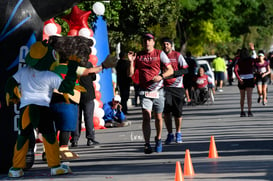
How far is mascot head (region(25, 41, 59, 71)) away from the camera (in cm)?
1170

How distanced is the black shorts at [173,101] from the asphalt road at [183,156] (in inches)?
23.7

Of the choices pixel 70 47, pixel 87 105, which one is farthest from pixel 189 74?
pixel 70 47

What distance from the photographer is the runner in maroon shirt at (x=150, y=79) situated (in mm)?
14539

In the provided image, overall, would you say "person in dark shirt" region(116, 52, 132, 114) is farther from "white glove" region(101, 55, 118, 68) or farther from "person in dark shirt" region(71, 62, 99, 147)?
"white glove" region(101, 55, 118, 68)

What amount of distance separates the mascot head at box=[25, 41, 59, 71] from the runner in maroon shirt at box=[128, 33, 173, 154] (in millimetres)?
2816

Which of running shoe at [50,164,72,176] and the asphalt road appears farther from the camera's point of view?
running shoe at [50,164,72,176]

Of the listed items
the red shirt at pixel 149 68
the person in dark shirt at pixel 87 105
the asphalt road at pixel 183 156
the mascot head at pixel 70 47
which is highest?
the mascot head at pixel 70 47

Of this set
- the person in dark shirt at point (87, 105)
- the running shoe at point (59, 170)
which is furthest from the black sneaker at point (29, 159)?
the person in dark shirt at point (87, 105)

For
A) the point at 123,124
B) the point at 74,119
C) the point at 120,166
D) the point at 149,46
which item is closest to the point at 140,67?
the point at 149,46

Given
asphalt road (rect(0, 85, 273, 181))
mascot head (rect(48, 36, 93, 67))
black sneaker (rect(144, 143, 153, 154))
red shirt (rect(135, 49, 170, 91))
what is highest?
mascot head (rect(48, 36, 93, 67))

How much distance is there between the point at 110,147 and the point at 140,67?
2.27 metres

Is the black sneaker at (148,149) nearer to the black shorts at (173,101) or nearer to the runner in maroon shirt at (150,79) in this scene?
the runner in maroon shirt at (150,79)

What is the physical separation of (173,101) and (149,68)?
171 cm

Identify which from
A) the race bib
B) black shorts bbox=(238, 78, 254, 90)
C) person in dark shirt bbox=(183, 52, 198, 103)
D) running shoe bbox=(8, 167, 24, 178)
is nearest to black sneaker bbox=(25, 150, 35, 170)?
running shoe bbox=(8, 167, 24, 178)
